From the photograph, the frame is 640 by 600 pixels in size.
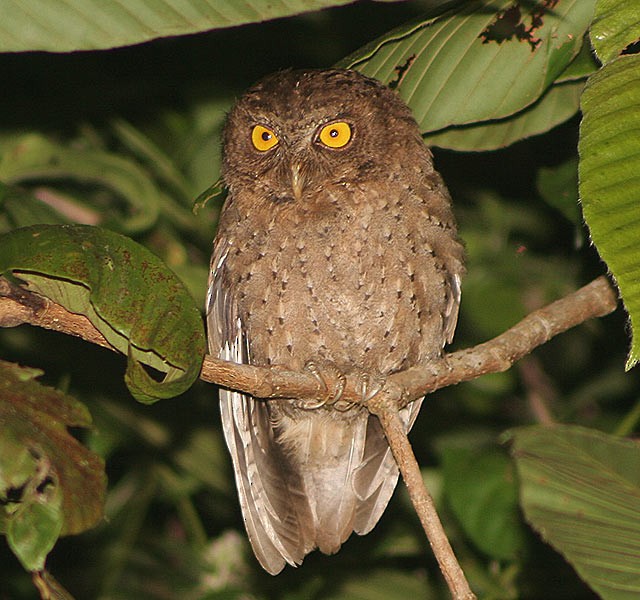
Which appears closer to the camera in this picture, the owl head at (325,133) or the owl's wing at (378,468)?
the owl head at (325,133)

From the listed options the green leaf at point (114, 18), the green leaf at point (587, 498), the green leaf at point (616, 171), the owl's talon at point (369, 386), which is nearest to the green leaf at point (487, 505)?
the green leaf at point (587, 498)

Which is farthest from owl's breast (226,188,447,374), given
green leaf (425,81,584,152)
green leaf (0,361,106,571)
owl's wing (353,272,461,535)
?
green leaf (0,361,106,571)

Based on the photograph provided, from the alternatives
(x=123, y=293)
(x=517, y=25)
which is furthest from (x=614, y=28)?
(x=123, y=293)

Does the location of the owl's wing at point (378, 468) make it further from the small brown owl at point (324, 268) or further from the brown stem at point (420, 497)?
the brown stem at point (420, 497)

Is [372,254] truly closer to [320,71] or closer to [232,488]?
[320,71]

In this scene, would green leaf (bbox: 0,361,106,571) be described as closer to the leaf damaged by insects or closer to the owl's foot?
the owl's foot

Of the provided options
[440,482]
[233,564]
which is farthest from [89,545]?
[440,482]
